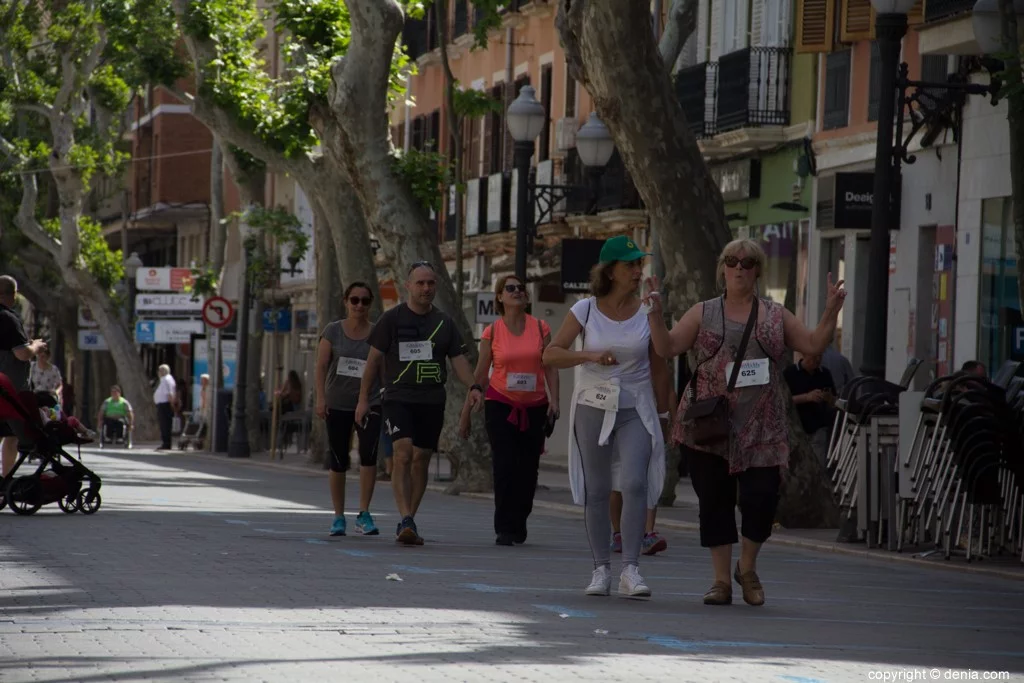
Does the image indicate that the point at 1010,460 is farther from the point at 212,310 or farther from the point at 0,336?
the point at 212,310

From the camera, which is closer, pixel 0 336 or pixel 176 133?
pixel 0 336

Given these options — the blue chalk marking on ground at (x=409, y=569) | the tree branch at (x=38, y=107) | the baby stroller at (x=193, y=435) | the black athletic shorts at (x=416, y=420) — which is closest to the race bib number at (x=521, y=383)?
the black athletic shorts at (x=416, y=420)

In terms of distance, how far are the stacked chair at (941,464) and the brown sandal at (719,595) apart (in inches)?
173

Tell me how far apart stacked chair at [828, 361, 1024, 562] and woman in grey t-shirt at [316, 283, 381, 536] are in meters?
3.66

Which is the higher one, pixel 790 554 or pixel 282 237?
pixel 282 237

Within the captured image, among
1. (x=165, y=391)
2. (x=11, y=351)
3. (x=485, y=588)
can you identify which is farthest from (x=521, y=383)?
(x=165, y=391)

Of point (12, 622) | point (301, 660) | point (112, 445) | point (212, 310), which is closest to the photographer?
point (301, 660)

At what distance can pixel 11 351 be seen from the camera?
20.7 metres

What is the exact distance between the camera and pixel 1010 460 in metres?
16.0

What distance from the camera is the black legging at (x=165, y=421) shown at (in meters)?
49.6

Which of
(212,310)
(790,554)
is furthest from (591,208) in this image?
(790,554)

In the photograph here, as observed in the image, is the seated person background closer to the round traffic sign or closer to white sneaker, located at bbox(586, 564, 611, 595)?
the round traffic sign

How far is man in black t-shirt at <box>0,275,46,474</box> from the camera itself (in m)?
20.5

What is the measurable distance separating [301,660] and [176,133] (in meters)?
71.5
